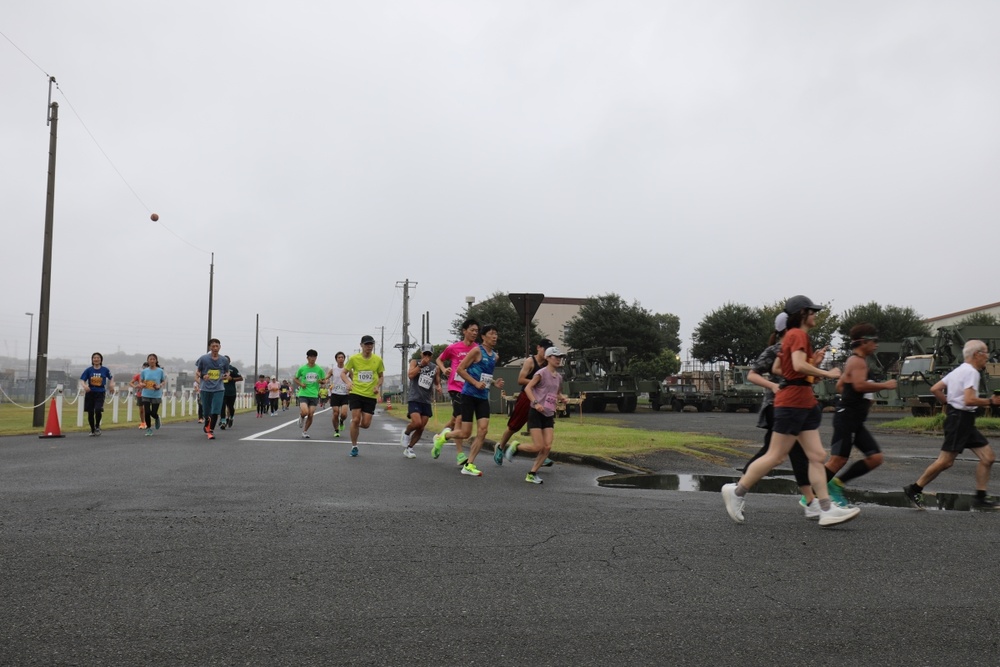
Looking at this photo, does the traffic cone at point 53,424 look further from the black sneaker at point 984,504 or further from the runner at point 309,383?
the black sneaker at point 984,504

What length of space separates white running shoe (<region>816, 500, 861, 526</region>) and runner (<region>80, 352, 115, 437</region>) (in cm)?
1452

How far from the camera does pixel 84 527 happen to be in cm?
570

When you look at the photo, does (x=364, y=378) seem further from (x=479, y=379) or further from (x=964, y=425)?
(x=964, y=425)

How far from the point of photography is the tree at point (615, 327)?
67688mm

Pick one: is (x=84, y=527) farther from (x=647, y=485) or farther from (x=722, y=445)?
(x=722, y=445)

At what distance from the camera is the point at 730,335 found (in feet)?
238

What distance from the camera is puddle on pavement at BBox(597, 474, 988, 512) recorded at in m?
7.89

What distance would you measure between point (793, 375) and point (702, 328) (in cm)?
6960

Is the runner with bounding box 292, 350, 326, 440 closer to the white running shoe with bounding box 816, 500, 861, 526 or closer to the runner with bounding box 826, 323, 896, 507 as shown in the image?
the runner with bounding box 826, 323, 896, 507

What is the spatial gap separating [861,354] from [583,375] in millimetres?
32606

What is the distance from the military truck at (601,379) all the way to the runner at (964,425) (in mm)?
29764

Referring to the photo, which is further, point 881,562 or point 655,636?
point 881,562

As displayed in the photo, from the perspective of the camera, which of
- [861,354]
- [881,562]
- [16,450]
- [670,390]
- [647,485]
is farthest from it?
Answer: [670,390]

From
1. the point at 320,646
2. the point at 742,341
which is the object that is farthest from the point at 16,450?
the point at 742,341
